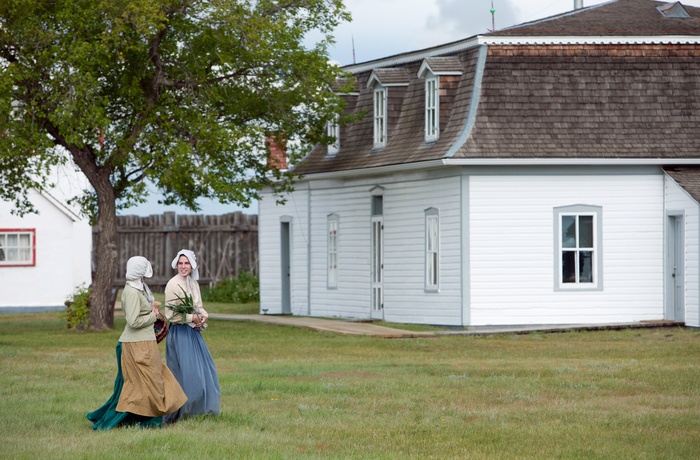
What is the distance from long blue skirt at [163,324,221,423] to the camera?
12.7 m

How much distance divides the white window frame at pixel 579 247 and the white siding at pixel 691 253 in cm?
167

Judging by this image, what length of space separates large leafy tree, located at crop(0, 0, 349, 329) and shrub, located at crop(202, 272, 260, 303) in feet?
41.6

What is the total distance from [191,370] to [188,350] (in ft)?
0.66

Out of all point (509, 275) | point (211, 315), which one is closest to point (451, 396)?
point (509, 275)

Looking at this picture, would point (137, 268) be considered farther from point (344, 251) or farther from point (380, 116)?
point (344, 251)

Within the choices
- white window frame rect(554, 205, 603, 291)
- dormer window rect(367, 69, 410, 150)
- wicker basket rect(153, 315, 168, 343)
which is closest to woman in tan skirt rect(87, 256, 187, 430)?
wicker basket rect(153, 315, 168, 343)

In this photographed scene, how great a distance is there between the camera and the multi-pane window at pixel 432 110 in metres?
27.2

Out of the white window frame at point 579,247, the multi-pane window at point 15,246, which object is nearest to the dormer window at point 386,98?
the white window frame at point 579,247

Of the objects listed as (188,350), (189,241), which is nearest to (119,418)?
(188,350)

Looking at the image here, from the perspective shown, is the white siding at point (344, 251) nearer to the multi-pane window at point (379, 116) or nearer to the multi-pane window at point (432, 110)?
the multi-pane window at point (379, 116)

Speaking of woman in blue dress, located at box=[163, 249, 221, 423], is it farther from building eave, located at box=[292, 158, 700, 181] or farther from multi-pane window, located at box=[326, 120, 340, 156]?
multi-pane window, located at box=[326, 120, 340, 156]

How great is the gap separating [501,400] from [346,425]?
2.54m

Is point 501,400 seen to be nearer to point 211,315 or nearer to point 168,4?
point 168,4

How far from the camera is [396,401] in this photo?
46.6 ft
